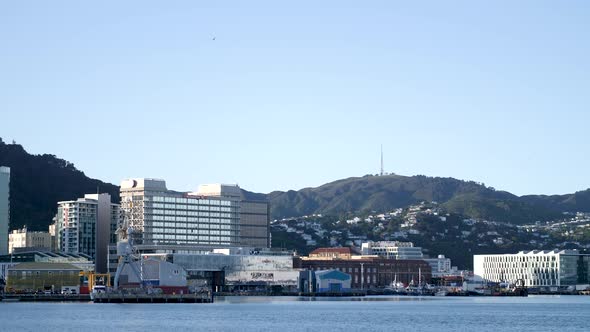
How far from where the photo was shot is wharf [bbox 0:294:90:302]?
17188 cm

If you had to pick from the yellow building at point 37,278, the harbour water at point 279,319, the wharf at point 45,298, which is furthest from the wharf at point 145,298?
the yellow building at point 37,278

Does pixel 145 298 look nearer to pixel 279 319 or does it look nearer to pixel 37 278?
pixel 37 278

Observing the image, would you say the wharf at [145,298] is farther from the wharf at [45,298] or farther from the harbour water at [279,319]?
the wharf at [45,298]

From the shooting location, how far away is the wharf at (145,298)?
526 ft

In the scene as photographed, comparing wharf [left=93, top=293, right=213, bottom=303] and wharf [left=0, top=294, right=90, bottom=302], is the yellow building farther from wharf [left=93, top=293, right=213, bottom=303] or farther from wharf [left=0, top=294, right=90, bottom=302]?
wharf [left=93, top=293, right=213, bottom=303]

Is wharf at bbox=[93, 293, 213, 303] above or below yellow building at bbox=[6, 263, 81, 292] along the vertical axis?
below

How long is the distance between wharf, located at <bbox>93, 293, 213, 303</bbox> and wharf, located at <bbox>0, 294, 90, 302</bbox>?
9.43 meters

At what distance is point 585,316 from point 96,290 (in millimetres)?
65201

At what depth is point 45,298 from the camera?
175 m

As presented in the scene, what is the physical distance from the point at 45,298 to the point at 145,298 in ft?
68.5

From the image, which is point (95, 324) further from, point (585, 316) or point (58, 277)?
point (58, 277)

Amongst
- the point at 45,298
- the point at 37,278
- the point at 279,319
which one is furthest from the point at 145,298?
the point at 279,319

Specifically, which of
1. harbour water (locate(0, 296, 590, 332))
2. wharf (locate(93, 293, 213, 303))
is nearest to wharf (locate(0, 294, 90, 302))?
wharf (locate(93, 293, 213, 303))

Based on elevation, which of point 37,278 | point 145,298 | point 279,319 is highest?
point 37,278
